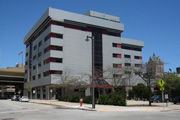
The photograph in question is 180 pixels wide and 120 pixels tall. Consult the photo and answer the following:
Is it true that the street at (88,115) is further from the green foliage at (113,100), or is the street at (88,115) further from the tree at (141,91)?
the tree at (141,91)

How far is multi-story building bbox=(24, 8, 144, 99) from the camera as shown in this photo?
55.6m

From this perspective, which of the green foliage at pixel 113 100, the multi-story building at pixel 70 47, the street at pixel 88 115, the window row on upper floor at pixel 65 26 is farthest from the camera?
the window row on upper floor at pixel 65 26

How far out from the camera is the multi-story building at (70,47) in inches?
2188

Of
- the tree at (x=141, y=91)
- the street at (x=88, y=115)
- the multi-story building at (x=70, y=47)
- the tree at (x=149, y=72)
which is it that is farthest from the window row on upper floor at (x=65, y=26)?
the street at (x=88, y=115)

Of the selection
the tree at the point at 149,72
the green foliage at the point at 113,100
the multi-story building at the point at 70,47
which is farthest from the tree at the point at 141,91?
the tree at the point at 149,72

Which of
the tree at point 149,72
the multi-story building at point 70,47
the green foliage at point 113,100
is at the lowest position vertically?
the green foliage at point 113,100

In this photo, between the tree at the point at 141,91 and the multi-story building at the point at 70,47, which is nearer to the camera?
the tree at the point at 141,91

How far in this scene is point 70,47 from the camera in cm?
5741

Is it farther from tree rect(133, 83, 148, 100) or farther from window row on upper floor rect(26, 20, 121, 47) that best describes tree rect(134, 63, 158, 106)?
window row on upper floor rect(26, 20, 121, 47)

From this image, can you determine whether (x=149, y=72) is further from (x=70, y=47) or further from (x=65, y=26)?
(x=65, y=26)

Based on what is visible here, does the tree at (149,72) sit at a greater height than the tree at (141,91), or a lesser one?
greater

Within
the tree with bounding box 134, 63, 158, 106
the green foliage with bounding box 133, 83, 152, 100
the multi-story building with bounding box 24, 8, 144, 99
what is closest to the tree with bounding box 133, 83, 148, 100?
the green foliage with bounding box 133, 83, 152, 100

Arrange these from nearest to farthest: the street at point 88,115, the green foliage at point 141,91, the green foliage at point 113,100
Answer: the street at point 88,115
the green foliage at point 113,100
the green foliage at point 141,91

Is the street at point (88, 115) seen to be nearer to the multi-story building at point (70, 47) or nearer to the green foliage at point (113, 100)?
the green foliage at point (113, 100)
